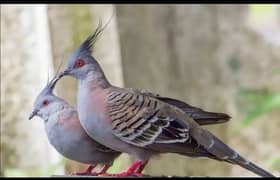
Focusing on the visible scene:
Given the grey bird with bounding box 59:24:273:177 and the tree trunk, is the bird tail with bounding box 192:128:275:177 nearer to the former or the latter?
the grey bird with bounding box 59:24:273:177

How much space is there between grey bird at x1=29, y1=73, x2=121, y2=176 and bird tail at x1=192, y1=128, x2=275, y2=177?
169 mm

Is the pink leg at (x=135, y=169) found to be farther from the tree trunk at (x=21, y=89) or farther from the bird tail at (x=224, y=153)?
the tree trunk at (x=21, y=89)

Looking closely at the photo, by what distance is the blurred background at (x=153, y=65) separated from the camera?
99.6 inches

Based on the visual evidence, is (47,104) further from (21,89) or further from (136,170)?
(21,89)

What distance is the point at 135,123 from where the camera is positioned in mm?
1258

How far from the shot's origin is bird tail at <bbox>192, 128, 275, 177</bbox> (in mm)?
1217

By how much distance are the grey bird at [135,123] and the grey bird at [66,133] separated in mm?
45

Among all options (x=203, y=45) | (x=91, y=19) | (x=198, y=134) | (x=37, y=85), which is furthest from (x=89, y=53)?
(x=203, y=45)

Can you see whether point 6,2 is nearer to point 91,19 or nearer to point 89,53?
point 91,19

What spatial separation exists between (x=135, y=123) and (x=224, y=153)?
0.15m

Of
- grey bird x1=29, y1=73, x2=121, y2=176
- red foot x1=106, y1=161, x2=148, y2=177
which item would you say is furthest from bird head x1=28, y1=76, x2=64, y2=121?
red foot x1=106, y1=161, x2=148, y2=177

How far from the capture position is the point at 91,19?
2.64 meters

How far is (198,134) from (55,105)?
241 millimetres

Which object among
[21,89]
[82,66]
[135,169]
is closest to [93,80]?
[82,66]
